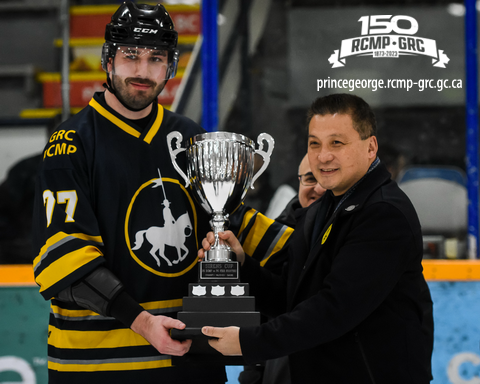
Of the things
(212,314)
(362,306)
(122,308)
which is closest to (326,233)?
(362,306)

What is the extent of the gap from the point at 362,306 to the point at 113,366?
74cm

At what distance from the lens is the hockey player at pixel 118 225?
4.63 feet

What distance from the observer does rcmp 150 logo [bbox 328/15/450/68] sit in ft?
6.96

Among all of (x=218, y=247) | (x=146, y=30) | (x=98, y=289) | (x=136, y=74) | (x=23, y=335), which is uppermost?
(x=146, y=30)

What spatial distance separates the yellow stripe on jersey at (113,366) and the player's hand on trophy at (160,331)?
0.19 m

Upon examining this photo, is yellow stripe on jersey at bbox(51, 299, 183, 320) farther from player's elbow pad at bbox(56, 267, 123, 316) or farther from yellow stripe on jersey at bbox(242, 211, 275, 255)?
yellow stripe on jersey at bbox(242, 211, 275, 255)

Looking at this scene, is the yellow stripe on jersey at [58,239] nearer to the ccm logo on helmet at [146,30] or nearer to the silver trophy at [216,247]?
the silver trophy at [216,247]

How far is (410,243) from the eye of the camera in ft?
4.28

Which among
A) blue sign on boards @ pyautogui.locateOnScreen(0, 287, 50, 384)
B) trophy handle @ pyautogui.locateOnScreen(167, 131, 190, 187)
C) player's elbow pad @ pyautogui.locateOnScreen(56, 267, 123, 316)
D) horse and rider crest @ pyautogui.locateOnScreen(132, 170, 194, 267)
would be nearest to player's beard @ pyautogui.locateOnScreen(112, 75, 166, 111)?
trophy handle @ pyautogui.locateOnScreen(167, 131, 190, 187)

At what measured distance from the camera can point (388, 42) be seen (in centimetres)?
213

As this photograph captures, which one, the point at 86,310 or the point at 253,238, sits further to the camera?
the point at 253,238

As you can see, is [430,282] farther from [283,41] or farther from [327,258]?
[283,41]

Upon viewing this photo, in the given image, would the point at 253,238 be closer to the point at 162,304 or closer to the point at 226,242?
the point at 226,242

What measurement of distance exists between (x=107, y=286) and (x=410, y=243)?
0.80 m
